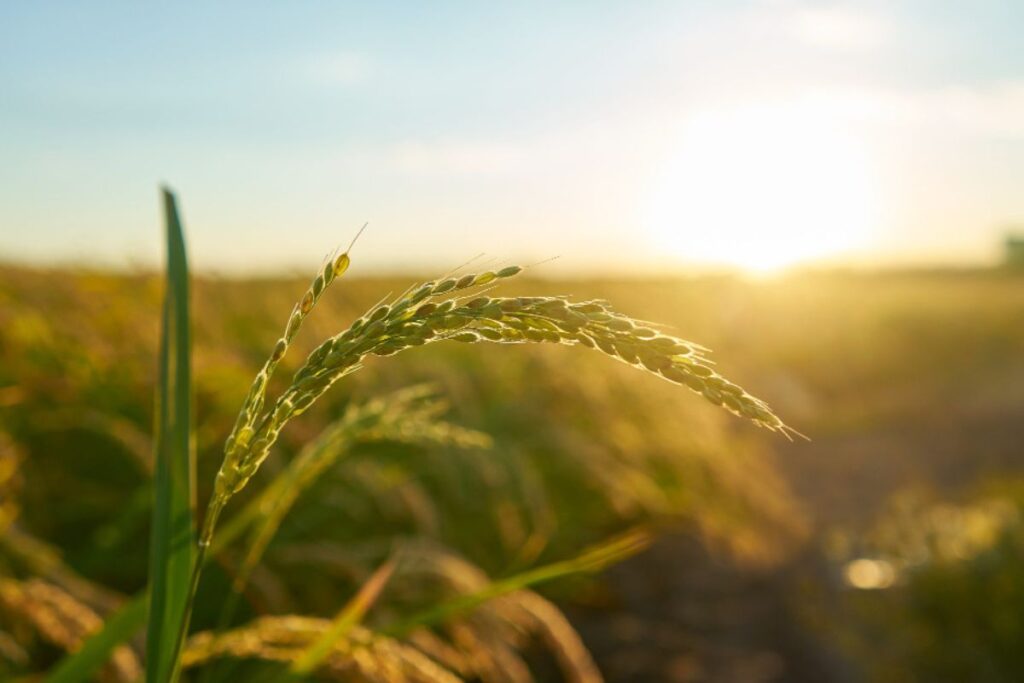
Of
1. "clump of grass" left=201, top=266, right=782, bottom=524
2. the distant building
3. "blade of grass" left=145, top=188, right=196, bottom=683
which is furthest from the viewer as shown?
the distant building

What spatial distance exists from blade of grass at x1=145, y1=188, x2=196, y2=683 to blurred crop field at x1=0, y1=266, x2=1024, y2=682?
3.23 ft

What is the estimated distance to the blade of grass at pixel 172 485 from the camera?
115 centimetres

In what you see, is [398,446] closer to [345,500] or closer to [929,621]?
[345,500]

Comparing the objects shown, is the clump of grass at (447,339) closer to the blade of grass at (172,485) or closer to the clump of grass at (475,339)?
the clump of grass at (475,339)

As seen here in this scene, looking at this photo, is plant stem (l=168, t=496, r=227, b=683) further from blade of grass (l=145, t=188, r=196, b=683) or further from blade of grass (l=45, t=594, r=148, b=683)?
blade of grass (l=45, t=594, r=148, b=683)

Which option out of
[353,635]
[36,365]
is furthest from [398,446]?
[353,635]

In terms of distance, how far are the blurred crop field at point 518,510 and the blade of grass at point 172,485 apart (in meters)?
0.99

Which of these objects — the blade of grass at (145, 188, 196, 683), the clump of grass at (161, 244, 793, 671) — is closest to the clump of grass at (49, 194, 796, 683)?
the clump of grass at (161, 244, 793, 671)

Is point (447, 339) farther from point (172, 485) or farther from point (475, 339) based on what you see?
point (172, 485)

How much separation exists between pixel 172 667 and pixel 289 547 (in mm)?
2434

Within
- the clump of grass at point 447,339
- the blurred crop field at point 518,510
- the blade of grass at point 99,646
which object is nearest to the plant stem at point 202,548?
the clump of grass at point 447,339

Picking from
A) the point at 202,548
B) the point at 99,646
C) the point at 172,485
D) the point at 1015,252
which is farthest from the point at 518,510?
the point at 1015,252

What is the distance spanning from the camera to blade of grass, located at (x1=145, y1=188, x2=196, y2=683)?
115 cm

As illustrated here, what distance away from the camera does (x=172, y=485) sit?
137cm
